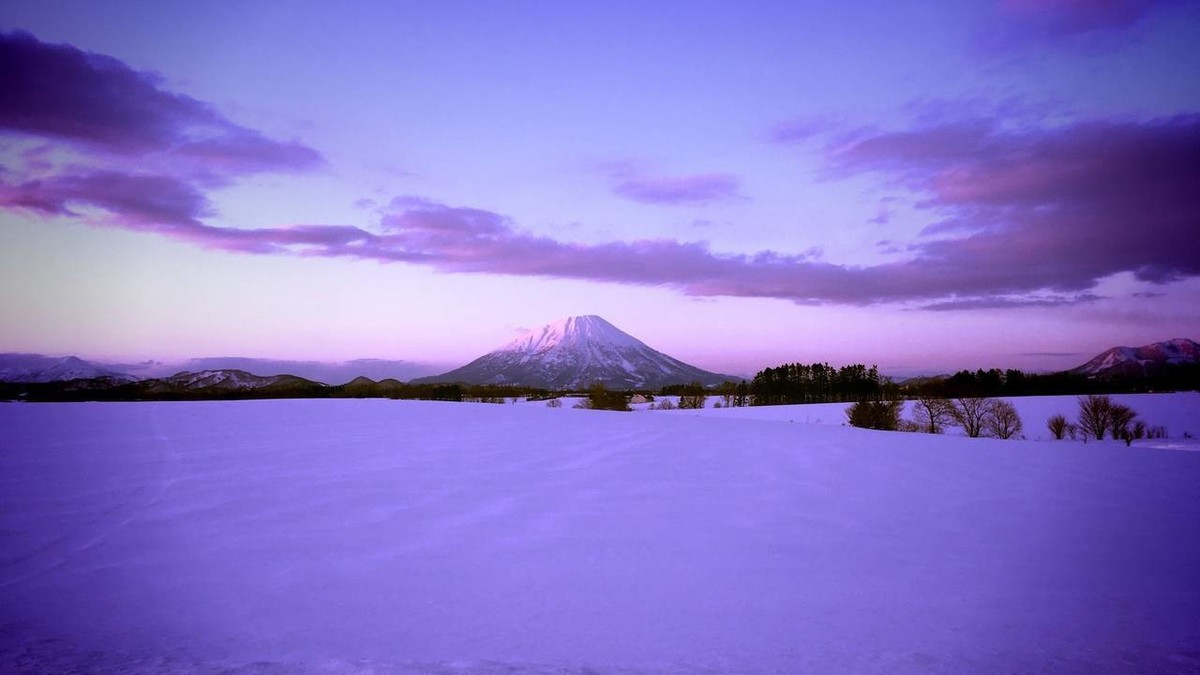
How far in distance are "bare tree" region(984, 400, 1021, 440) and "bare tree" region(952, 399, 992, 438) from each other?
41 centimetres

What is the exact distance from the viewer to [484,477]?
916 cm

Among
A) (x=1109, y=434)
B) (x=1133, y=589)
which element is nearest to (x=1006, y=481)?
(x=1133, y=589)

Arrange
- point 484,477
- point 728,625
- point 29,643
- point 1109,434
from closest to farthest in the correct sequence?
point 29,643
point 728,625
point 484,477
point 1109,434

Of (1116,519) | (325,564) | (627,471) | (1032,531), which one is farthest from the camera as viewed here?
(627,471)

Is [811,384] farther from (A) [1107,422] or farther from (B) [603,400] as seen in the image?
(A) [1107,422]

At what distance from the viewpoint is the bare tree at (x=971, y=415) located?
43.9 meters

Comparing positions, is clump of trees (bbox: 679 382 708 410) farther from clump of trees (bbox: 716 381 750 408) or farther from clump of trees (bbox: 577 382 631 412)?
clump of trees (bbox: 577 382 631 412)

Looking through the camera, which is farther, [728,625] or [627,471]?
[627,471]

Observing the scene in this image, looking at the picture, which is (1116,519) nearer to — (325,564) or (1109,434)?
(325,564)

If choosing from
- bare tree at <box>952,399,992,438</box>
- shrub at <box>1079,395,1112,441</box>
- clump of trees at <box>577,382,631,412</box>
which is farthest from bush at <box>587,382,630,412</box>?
shrub at <box>1079,395,1112,441</box>

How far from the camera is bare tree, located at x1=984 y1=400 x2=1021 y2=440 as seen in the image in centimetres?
4247

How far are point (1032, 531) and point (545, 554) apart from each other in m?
5.40

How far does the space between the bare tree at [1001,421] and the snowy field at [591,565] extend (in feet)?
123

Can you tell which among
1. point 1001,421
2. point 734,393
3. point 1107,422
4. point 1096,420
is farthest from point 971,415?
point 734,393
